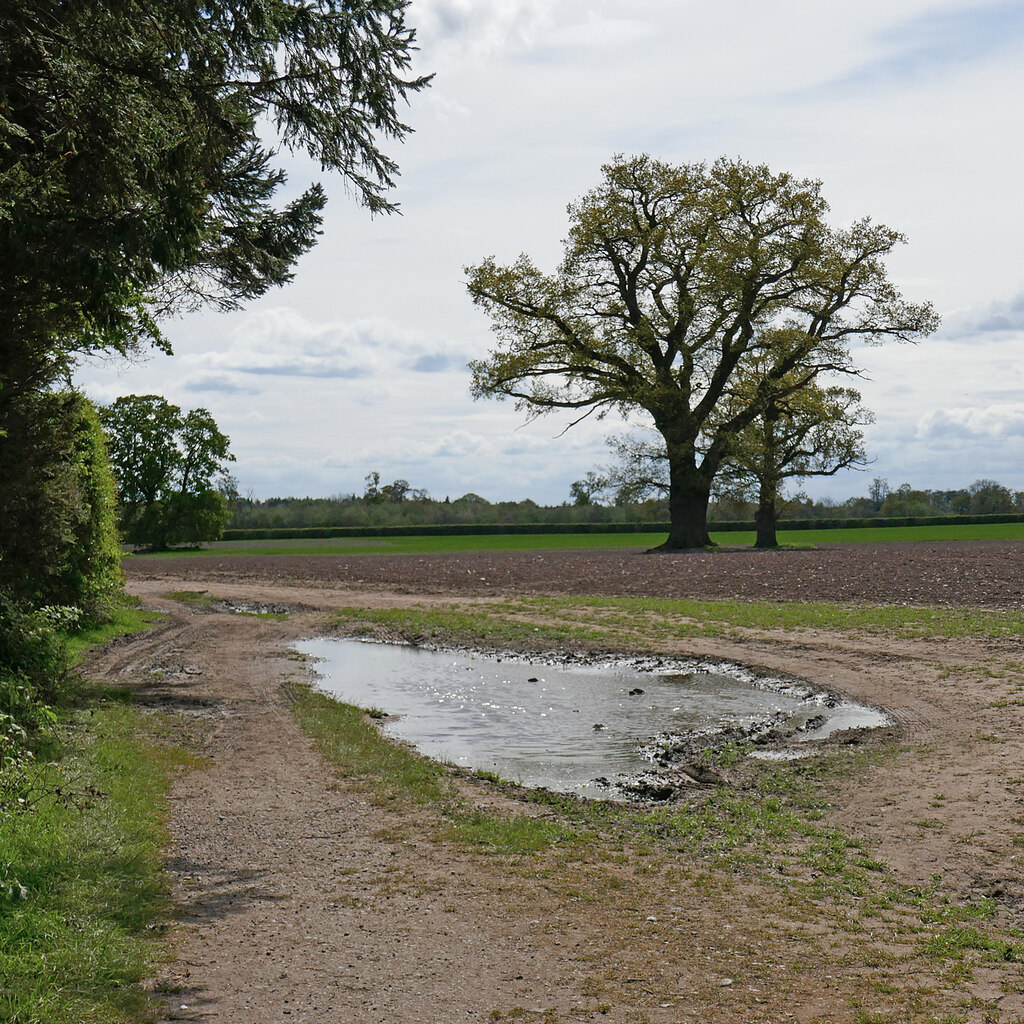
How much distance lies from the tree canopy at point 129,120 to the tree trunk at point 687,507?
35.0m

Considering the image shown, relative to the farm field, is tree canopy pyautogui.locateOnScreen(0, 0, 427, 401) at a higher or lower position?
higher

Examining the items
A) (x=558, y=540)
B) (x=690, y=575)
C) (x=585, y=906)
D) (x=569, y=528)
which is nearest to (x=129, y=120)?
(x=585, y=906)

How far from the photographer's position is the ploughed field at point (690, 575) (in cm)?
2309

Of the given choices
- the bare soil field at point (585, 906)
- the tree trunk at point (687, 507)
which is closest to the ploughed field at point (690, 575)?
the tree trunk at point (687, 507)

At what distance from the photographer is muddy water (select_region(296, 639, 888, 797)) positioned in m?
9.87

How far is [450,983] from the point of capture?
4668 millimetres

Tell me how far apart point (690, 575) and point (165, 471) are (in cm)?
4782

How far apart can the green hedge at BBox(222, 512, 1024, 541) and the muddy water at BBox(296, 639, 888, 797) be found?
6112cm

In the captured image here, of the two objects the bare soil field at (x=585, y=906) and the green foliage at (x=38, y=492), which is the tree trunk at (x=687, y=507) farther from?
the green foliage at (x=38, y=492)

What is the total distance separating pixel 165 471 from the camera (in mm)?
65938

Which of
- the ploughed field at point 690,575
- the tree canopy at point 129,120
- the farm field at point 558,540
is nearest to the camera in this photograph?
the tree canopy at point 129,120

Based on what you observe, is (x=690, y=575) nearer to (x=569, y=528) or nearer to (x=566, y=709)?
(x=566, y=709)

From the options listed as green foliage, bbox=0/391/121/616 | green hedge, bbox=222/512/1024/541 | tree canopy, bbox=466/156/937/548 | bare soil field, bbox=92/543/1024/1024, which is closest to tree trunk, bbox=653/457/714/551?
tree canopy, bbox=466/156/937/548

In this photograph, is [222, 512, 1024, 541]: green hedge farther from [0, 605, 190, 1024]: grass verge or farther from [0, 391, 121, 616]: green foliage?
[0, 605, 190, 1024]: grass verge
